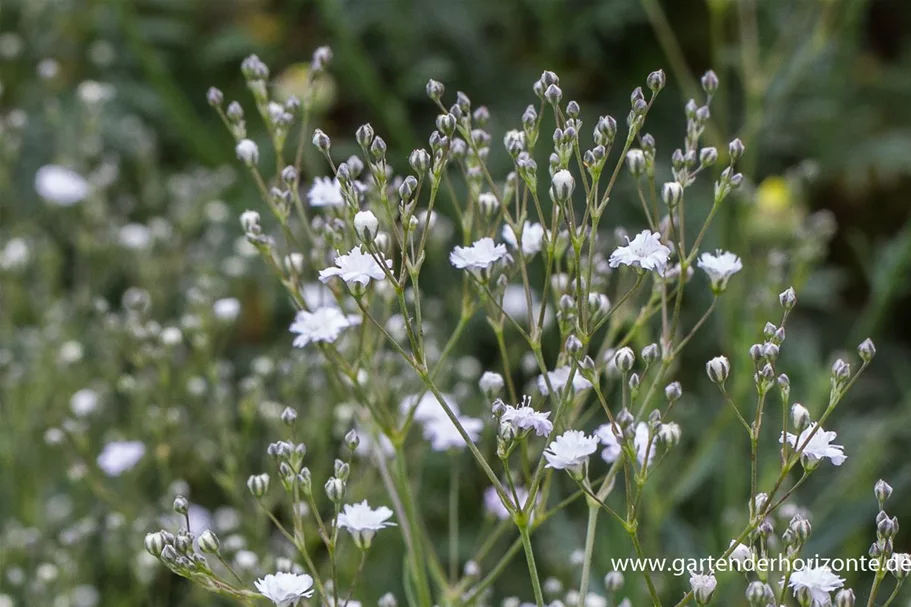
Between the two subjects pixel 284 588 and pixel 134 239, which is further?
pixel 134 239

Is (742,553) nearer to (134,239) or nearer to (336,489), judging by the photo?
(336,489)

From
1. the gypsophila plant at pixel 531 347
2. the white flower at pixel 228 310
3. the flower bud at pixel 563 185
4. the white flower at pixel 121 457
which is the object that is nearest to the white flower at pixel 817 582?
the gypsophila plant at pixel 531 347

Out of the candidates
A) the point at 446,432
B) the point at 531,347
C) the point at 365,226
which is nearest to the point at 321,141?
the point at 365,226

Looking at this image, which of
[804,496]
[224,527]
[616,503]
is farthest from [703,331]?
[224,527]

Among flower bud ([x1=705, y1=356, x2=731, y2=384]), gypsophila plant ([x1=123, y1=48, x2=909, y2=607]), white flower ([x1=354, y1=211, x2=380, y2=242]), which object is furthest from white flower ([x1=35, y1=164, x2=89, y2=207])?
flower bud ([x1=705, y1=356, x2=731, y2=384])

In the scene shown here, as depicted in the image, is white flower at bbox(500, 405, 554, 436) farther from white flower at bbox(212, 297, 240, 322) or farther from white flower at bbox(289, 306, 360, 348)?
white flower at bbox(212, 297, 240, 322)

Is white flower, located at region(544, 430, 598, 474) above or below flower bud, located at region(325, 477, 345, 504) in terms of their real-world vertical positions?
above
